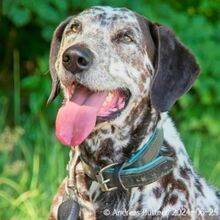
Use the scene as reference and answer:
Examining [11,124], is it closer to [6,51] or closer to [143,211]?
[6,51]

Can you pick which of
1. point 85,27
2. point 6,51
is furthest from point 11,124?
point 85,27

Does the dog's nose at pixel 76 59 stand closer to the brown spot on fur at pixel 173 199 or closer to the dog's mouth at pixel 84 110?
the dog's mouth at pixel 84 110

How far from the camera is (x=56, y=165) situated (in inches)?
318

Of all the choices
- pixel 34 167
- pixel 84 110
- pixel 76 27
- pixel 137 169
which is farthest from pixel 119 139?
pixel 34 167

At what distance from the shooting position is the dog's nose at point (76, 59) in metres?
5.76

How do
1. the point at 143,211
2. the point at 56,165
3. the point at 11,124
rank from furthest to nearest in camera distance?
the point at 11,124 → the point at 56,165 → the point at 143,211

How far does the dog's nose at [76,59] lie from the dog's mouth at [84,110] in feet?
0.44

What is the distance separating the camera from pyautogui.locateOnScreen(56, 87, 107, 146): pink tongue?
579 centimetres

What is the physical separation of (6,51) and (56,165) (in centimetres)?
373

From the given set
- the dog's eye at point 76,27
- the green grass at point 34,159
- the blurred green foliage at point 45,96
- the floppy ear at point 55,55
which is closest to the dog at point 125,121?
the dog's eye at point 76,27

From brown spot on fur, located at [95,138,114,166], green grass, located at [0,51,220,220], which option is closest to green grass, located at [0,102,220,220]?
green grass, located at [0,51,220,220]

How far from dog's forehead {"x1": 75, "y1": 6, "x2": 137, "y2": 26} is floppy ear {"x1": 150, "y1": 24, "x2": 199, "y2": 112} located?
147 millimetres

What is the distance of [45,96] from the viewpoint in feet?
32.7

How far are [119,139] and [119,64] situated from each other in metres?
0.42
